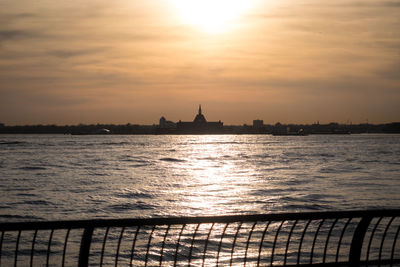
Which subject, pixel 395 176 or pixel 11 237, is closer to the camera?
pixel 11 237

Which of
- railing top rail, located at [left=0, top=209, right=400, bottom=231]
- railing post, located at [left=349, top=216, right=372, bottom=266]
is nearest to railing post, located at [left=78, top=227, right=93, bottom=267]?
railing top rail, located at [left=0, top=209, right=400, bottom=231]

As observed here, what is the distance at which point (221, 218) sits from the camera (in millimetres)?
5230

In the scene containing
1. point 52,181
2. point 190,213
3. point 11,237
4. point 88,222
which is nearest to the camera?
point 88,222

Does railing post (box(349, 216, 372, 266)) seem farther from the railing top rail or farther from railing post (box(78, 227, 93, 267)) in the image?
railing post (box(78, 227, 93, 267))

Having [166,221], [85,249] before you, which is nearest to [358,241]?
[166,221]

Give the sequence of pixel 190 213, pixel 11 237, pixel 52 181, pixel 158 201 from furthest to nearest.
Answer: pixel 52 181
pixel 158 201
pixel 190 213
pixel 11 237

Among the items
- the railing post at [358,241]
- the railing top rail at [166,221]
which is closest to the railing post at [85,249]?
the railing top rail at [166,221]

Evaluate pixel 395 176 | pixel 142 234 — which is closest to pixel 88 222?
pixel 142 234

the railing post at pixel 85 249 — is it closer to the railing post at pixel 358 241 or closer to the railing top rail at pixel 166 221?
the railing top rail at pixel 166 221

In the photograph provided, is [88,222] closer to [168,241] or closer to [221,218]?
[221,218]

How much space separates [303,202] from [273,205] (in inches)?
92.6

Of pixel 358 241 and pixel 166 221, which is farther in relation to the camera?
pixel 358 241

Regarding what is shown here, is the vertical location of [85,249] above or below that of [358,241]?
above

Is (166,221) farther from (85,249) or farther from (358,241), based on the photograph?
(358,241)
